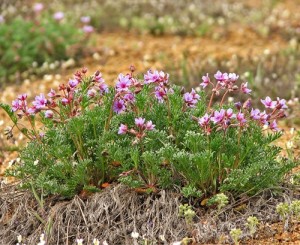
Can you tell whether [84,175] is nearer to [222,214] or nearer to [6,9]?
[222,214]

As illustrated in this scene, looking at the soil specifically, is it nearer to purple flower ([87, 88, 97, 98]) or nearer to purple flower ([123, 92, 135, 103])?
purple flower ([87, 88, 97, 98])

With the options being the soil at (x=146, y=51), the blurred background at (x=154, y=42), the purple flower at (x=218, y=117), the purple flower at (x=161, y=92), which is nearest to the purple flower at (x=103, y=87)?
the purple flower at (x=161, y=92)

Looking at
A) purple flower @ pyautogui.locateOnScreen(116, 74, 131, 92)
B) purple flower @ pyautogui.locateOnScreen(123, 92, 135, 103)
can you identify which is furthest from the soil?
purple flower @ pyautogui.locateOnScreen(116, 74, 131, 92)

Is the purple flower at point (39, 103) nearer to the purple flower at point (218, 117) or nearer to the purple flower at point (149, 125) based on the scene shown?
the purple flower at point (149, 125)

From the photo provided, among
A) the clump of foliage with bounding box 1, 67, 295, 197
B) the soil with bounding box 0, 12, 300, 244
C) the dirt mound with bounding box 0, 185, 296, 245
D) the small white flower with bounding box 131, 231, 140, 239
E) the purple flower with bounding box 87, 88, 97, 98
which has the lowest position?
the soil with bounding box 0, 12, 300, 244

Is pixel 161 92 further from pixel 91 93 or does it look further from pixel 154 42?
pixel 154 42
